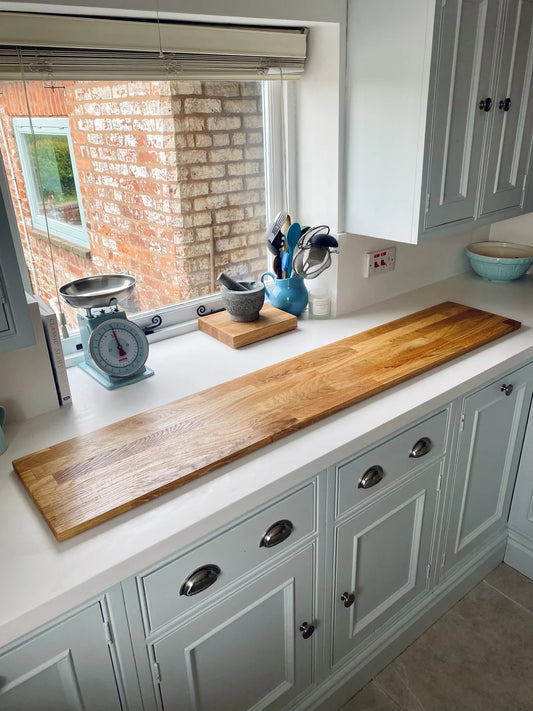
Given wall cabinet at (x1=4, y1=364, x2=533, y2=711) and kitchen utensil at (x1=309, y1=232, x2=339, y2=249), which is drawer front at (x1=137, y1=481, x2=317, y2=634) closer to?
wall cabinet at (x1=4, y1=364, x2=533, y2=711)

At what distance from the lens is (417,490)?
5.36 ft

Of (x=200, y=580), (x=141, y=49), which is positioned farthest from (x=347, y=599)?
(x=141, y=49)

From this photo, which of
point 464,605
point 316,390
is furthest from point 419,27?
point 464,605

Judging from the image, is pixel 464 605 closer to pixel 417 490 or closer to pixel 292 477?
pixel 417 490

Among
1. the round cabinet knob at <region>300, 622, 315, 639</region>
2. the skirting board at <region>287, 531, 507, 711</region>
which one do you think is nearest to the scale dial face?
the round cabinet knob at <region>300, 622, 315, 639</region>

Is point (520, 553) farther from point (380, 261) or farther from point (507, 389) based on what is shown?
point (380, 261)

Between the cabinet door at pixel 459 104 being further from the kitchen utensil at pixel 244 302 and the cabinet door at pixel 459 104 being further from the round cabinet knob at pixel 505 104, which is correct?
the kitchen utensil at pixel 244 302

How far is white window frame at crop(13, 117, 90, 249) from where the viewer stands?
1448 mm

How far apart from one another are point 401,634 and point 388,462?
710 millimetres

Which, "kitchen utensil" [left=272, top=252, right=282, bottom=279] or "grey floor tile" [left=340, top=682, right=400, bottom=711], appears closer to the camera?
"grey floor tile" [left=340, top=682, right=400, bottom=711]

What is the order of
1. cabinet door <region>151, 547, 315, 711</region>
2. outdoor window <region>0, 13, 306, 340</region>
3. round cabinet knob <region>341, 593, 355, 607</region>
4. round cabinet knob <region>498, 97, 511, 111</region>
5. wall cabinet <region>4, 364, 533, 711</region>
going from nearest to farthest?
1. wall cabinet <region>4, 364, 533, 711</region>
2. cabinet door <region>151, 547, 315, 711</region>
3. outdoor window <region>0, 13, 306, 340</region>
4. round cabinet knob <region>341, 593, 355, 607</region>
5. round cabinet knob <region>498, 97, 511, 111</region>

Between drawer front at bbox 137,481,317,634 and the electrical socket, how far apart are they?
987 mm

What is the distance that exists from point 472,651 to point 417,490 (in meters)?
0.68

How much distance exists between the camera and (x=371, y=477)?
1.45 meters
